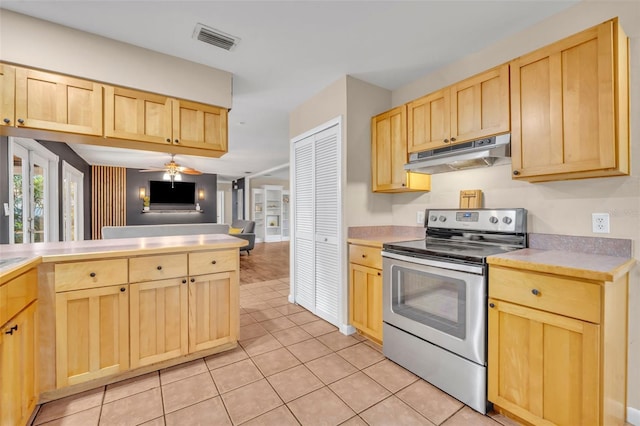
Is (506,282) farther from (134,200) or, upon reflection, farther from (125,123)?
(134,200)

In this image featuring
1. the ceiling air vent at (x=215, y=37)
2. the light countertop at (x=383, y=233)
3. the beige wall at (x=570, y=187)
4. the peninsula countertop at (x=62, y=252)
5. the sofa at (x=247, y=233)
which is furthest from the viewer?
the sofa at (x=247, y=233)

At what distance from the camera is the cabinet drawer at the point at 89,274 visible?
1.75 m

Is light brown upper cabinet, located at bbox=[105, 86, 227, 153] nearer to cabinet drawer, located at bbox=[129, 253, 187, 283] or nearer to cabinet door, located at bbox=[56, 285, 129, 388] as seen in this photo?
cabinet drawer, located at bbox=[129, 253, 187, 283]

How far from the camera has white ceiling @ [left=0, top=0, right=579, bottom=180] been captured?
71.4 inches

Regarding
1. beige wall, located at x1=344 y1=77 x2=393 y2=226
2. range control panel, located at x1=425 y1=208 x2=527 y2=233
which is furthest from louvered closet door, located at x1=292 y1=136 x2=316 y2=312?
range control panel, located at x1=425 y1=208 x2=527 y2=233

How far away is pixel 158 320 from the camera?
80.4 inches

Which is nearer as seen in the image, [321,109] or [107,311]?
[107,311]

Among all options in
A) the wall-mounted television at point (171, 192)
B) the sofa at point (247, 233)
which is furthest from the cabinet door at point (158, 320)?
the wall-mounted television at point (171, 192)

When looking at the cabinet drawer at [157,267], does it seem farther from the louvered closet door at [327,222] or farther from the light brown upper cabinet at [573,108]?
the light brown upper cabinet at [573,108]

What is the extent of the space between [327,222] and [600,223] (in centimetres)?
205

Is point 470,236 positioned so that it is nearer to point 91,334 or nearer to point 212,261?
point 212,261

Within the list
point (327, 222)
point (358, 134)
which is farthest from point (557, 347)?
point (358, 134)

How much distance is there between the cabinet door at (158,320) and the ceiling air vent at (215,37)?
6.09 ft

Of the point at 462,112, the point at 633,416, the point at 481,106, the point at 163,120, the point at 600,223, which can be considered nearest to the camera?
the point at 633,416
